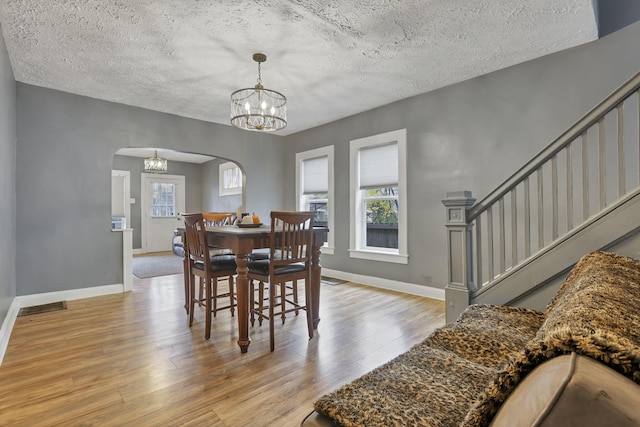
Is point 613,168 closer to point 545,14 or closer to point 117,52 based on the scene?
point 545,14

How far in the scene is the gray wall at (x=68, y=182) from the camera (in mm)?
3604

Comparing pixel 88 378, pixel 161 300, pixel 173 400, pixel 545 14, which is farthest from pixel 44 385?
pixel 545 14

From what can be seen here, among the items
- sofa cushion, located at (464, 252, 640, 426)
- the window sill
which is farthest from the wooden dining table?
the window sill

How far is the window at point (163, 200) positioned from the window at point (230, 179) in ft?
4.96

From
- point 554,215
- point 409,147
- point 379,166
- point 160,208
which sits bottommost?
point 554,215

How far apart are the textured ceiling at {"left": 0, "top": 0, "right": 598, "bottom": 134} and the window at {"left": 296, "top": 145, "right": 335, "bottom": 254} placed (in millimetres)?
1457

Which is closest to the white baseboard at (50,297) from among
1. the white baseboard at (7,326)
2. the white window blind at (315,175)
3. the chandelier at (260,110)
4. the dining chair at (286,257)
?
the white baseboard at (7,326)

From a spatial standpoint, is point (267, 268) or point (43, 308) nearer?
point (267, 268)

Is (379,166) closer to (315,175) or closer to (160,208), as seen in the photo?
(315,175)

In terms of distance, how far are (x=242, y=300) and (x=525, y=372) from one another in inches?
80.3

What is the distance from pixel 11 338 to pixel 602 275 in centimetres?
402

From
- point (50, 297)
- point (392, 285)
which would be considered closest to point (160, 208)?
point (50, 297)

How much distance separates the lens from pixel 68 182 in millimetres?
3859

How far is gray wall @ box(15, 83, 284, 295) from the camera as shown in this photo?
3604 millimetres
